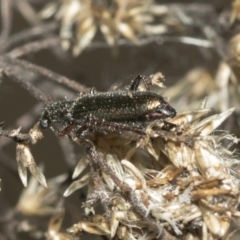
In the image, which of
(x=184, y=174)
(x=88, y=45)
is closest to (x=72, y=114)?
(x=184, y=174)

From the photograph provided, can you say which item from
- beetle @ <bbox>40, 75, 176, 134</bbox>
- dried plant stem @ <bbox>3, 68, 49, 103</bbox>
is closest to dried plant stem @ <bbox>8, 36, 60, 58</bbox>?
dried plant stem @ <bbox>3, 68, 49, 103</bbox>

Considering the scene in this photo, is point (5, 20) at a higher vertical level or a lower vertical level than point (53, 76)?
higher

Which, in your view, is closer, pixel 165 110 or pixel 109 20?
pixel 165 110

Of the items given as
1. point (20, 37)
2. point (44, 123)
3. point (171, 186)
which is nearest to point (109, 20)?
point (20, 37)

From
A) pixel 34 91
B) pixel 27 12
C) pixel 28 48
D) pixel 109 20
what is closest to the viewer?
pixel 34 91

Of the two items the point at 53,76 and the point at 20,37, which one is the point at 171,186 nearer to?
the point at 53,76

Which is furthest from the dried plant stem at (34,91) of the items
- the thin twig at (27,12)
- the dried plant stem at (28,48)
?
the thin twig at (27,12)

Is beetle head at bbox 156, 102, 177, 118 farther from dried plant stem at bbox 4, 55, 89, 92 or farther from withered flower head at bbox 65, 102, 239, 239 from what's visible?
dried plant stem at bbox 4, 55, 89, 92

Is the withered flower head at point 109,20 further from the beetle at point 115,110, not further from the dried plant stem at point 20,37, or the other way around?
the beetle at point 115,110

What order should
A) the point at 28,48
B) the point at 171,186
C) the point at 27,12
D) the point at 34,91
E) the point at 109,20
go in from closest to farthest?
the point at 171,186
the point at 34,91
the point at 28,48
the point at 109,20
the point at 27,12
